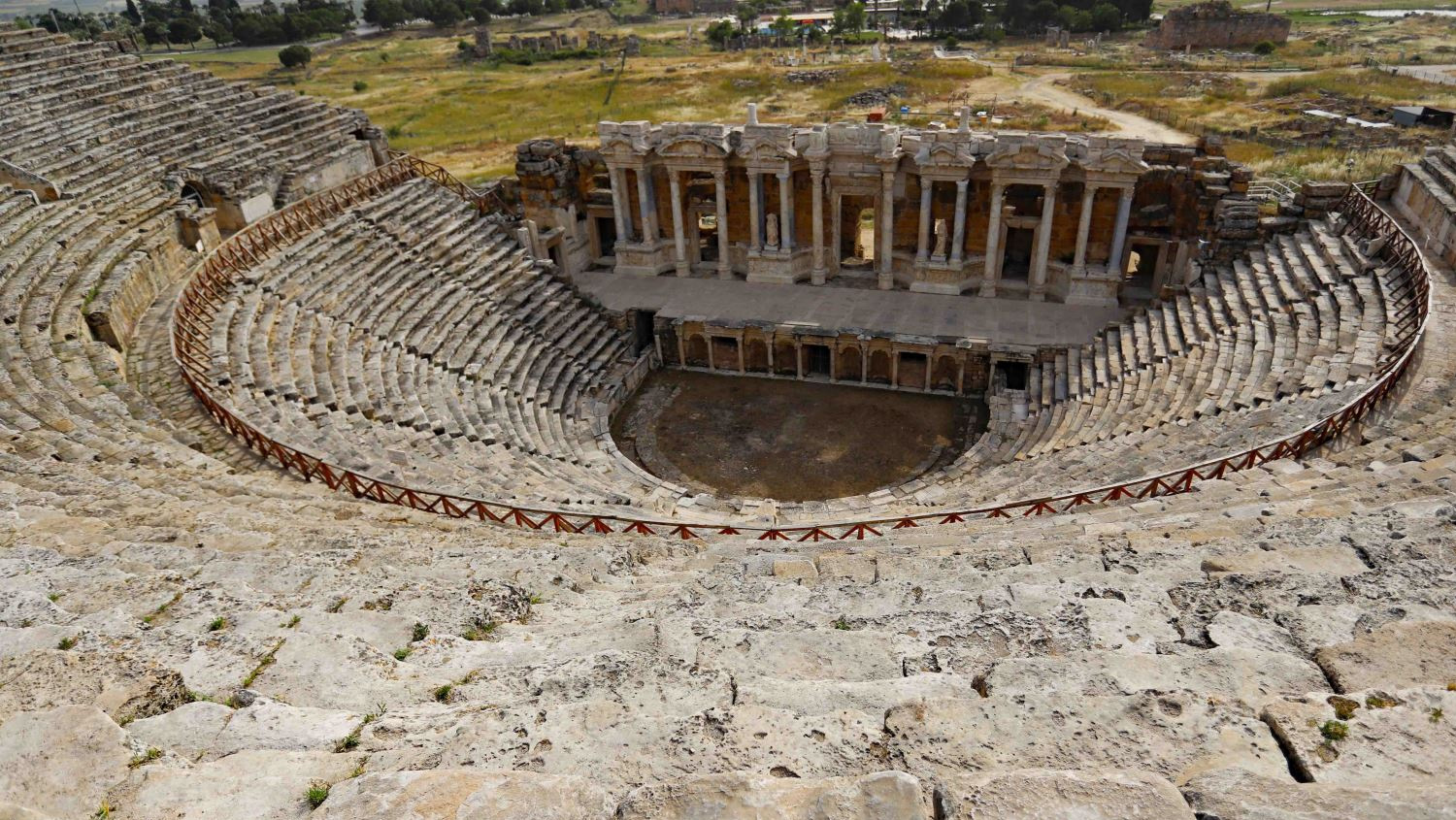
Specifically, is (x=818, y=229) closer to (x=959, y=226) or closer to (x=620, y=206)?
(x=959, y=226)

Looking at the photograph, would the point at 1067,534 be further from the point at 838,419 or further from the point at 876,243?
the point at 876,243

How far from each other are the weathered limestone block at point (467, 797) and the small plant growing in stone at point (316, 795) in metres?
0.08

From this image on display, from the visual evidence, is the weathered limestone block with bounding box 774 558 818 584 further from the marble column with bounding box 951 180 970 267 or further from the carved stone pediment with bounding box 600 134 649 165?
the carved stone pediment with bounding box 600 134 649 165

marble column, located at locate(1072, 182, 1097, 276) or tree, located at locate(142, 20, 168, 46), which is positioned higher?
tree, located at locate(142, 20, 168, 46)

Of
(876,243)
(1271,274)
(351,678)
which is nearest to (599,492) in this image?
(351,678)

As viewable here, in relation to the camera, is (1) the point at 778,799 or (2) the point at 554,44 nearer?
(1) the point at 778,799

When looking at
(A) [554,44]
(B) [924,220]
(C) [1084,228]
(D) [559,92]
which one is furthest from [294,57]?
(C) [1084,228]

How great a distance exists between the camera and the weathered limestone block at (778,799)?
145 inches

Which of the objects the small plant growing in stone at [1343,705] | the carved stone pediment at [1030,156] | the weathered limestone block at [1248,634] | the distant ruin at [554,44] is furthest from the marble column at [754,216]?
the distant ruin at [554,44]

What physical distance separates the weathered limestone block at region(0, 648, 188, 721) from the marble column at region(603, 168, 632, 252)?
2359 centimetres

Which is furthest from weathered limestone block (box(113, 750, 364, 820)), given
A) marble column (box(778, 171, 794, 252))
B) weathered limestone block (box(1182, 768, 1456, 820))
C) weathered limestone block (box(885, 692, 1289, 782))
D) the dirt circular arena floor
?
marble column (box(778, 171, 794, 252))

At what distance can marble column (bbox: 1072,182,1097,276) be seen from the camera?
23484mm

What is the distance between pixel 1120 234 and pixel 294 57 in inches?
2826

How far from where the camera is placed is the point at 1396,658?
4715mm
